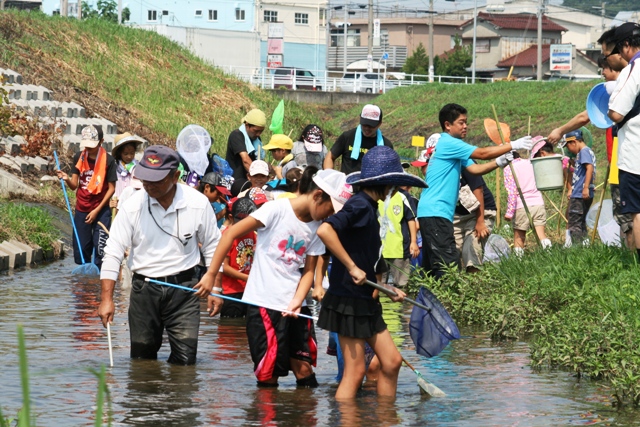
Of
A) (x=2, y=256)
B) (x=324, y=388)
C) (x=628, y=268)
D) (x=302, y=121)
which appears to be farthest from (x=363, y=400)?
(x=302, y=121)

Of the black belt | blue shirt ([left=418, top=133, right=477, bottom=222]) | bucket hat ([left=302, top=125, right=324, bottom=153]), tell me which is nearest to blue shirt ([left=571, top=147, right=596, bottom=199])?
bucket hat ([left=302, top=125, right=324, bottom=153])

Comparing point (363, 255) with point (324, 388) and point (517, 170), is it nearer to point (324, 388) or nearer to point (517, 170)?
point (324, 388)

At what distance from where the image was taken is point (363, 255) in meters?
6.70

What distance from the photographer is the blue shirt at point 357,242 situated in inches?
259

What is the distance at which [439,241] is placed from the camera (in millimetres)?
10461

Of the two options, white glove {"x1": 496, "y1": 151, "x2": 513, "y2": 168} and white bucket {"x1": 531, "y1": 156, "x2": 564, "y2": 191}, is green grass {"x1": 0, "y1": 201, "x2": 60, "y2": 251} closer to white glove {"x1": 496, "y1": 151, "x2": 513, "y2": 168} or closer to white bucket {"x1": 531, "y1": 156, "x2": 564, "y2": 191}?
white bucket {"x1": 531, "y1": 156, "x2": 564, "y2": 191}

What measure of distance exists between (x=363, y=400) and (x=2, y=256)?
792cm

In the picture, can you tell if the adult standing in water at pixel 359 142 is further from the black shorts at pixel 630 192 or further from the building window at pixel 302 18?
the building window at pixel 302 18

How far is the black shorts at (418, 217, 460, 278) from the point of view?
407 inches

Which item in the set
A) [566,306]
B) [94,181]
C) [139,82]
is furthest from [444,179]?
[139,82]

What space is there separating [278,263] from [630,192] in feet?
9.85

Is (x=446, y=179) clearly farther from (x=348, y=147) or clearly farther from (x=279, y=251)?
(x=279, y=251)

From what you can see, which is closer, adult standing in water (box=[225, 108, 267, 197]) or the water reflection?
the water reflection

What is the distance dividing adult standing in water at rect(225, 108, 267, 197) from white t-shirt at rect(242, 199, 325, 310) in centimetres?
601
